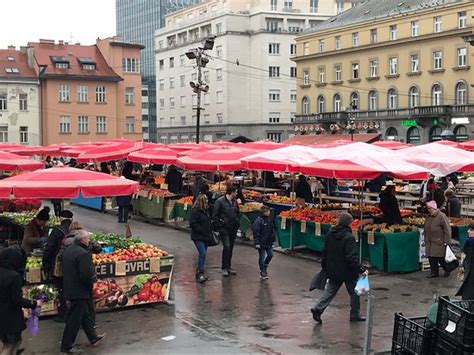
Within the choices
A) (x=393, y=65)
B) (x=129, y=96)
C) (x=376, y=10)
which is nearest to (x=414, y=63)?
(x=393, y=65)

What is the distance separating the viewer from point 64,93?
71.4 m

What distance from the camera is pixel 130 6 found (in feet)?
547

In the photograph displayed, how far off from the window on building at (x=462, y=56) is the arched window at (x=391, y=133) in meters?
9.63

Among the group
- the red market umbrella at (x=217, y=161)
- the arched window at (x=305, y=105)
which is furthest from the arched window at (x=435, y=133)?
the red market umbrella at (x=217, y=161)

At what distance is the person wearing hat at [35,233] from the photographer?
36.6ft

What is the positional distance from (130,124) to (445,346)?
71.7 metres

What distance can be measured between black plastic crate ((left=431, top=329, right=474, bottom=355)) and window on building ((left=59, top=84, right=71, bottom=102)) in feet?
226

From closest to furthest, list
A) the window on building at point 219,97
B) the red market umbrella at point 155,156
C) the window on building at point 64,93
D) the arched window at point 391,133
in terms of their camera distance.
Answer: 1. the red market umbrella at point 155,156
2. the arched window at point 391,133
3. the window on building at point 64,93
4. the window on building at point 219,97

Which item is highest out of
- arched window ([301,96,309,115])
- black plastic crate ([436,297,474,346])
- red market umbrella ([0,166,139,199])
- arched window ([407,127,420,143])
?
arched window ([301,96,309,115])

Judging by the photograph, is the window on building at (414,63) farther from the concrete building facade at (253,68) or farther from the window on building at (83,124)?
the window on building at (83,124)

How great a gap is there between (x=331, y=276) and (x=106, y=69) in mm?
66425

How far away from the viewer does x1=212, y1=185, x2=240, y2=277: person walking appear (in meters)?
13.6

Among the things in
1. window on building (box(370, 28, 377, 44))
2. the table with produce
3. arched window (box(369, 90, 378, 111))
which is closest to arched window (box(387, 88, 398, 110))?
→ arched window (box(369, 90, 378, 111))

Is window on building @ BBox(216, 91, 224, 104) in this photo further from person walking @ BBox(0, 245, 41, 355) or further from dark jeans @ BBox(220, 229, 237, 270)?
person walking @ BBox(0, 245, 41, 355)
